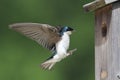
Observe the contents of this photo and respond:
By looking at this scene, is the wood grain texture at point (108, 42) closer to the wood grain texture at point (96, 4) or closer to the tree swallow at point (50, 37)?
the wood grain texture at point (96, 4)

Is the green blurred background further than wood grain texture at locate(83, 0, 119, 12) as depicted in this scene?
Yes

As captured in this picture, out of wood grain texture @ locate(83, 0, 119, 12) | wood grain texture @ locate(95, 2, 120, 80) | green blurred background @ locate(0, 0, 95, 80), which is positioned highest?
wood grain texture @ locate(83, 0, 119, 12)

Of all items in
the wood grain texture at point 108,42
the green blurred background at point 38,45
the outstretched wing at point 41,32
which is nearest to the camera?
the outstretched wing at point 41,32

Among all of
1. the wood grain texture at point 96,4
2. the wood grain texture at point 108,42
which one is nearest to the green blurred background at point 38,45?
the wood grain texture at point 108,42

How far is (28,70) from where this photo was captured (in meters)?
8.36

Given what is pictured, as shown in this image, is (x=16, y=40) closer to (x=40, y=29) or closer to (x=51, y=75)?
(x=51, y=75)

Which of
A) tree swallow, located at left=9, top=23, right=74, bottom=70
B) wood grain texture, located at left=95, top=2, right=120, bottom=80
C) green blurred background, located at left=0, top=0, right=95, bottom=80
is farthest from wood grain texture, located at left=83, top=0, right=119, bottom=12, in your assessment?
green blurred background, located at left=0, top=0, right=95, bottom=80

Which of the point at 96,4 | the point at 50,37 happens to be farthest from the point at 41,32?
the point at 96,4

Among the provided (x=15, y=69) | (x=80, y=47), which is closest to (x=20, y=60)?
(x=15, y=69)

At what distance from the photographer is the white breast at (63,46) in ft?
13.4

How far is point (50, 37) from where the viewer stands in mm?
4195

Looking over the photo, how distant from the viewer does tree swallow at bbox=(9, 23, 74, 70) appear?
4059 mm

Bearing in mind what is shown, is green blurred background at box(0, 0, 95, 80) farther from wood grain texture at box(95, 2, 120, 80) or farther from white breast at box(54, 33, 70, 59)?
white breast at box(54, 33, 70, 59)

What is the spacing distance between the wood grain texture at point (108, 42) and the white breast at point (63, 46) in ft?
0.83
